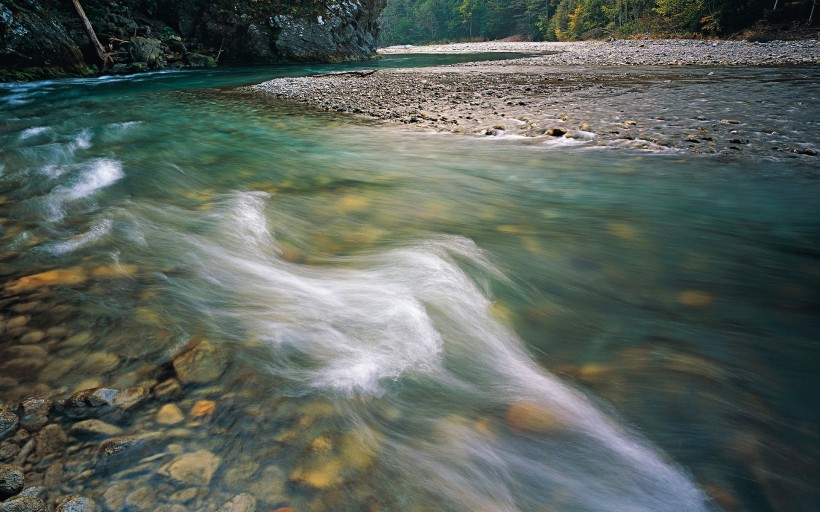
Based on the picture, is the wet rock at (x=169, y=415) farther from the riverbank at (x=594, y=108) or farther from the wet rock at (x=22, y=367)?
the riverbank at (x=594, y=108)

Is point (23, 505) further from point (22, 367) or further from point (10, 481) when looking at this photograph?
point (22, 367)

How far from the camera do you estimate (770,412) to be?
1.55 meters

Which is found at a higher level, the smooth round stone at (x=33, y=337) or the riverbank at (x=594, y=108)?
the riverbank at (x=594, y=108)

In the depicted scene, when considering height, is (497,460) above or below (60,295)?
below

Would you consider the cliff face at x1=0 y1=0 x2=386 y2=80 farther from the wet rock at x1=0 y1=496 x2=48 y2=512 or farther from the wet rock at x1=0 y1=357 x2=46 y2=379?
the wet rock at x1=0 y1=496 x2=48 y2=512

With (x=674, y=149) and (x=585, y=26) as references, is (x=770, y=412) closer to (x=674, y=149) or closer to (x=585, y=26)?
(x=674, y=149)

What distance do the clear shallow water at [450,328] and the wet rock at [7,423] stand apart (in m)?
0.16

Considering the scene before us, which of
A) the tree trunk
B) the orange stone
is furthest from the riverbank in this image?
the tree trunk

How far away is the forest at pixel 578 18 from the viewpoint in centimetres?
3025

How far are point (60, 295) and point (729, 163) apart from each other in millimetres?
5905

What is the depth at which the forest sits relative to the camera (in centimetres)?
3025

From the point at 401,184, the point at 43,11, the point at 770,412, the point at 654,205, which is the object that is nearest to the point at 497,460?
the point at 770,412

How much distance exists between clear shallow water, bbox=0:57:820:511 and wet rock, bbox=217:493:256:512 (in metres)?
0.03

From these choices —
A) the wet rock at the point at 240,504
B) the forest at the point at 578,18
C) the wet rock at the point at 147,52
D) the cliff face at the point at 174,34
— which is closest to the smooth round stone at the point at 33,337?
the wet rock at the point at 240,504
